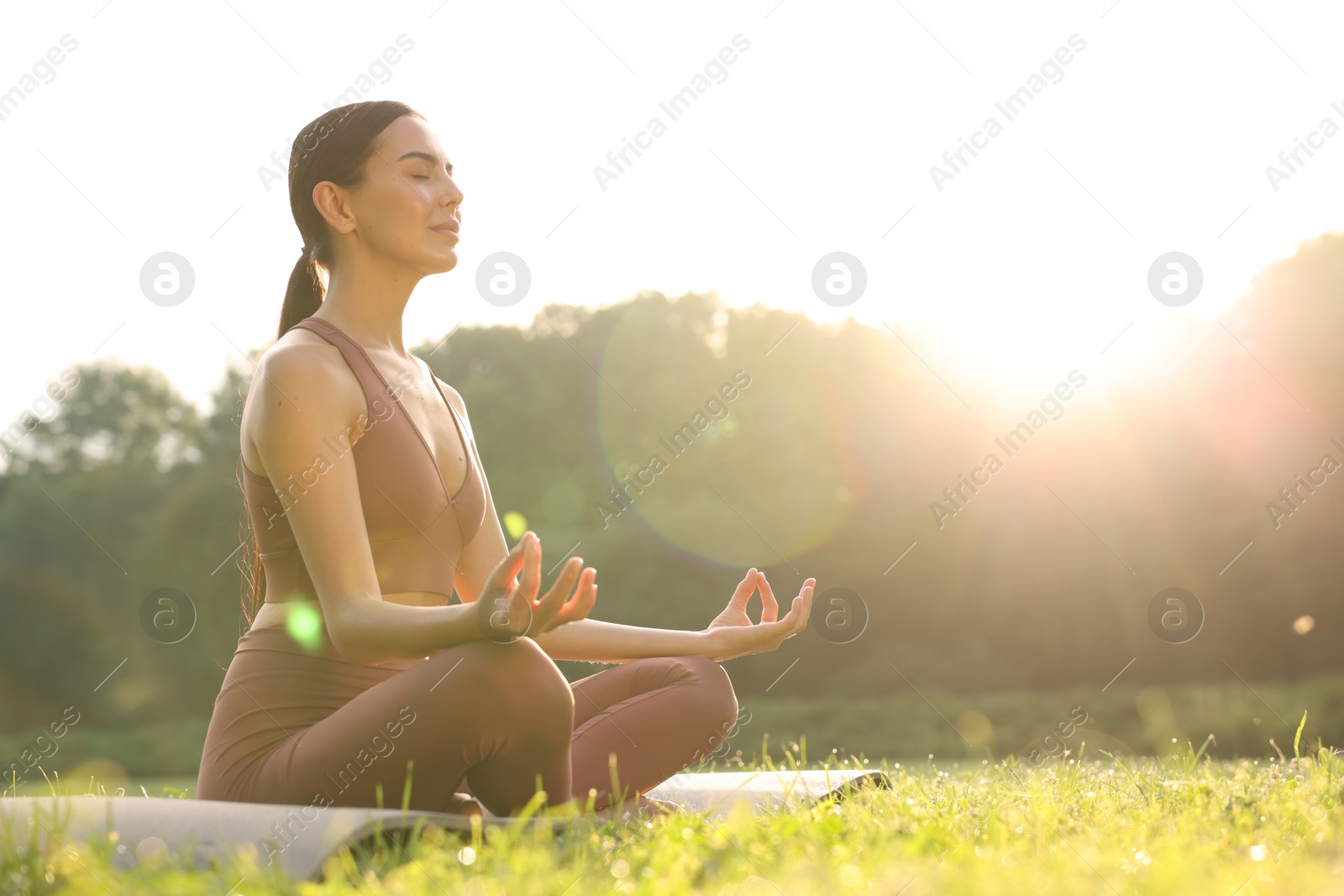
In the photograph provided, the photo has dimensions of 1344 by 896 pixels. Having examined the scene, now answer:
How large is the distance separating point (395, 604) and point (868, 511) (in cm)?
1395

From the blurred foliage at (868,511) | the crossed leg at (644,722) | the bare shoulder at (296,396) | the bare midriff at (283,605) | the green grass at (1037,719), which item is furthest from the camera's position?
the blurred foliage at (868,511)

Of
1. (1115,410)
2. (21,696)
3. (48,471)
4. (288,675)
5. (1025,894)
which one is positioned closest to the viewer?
(1025,894)

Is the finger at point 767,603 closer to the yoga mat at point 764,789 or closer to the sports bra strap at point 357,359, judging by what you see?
the yoga mat at point 764,789

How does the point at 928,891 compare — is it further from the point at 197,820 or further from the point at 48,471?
the point at 48,471

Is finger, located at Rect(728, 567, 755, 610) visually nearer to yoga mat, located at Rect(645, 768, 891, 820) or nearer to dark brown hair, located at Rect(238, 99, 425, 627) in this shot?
yoga mat, located at Rect(645, 768, 891, 820)

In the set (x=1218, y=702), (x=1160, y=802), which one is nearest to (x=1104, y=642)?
(x=1218, y=702)

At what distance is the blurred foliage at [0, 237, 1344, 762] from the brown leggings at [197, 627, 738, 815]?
1015cm

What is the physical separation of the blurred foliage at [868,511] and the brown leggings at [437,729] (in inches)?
400

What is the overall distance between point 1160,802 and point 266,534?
2778 millimetres

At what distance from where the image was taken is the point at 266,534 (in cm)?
286

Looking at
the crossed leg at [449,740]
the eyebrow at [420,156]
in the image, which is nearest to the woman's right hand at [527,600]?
the crossed leg at [449,740]

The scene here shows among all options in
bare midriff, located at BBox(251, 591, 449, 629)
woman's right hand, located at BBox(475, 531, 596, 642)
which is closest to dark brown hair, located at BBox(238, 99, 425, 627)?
bare midriff, located at BBox(251, 591, 449, 629)

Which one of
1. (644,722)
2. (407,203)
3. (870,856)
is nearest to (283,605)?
(644,722)

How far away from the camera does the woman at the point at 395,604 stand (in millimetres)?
2492
